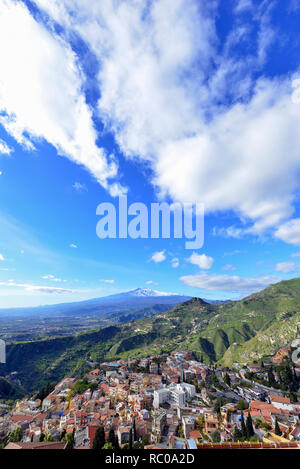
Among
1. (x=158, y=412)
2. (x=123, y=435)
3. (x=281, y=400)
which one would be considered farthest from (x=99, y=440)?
(x=281, y=400)

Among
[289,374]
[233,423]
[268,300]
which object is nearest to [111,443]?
[233,423]

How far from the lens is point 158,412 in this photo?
Answer: 57.0 ft

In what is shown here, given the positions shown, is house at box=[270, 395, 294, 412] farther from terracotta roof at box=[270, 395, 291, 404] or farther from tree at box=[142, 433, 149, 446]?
tree at box=[142, 433, 149, 446]

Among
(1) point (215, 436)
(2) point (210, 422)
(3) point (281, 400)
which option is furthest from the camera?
(3) point (281, 400)

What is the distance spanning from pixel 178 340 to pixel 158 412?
57.0 meters

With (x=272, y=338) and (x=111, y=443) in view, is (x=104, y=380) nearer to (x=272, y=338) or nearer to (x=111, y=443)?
(x=111, y=443)

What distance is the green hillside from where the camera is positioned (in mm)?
48156

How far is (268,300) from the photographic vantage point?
8869 centimetres

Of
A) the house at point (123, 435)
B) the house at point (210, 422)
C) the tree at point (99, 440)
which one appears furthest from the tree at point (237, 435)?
the tree at point (99, 440)

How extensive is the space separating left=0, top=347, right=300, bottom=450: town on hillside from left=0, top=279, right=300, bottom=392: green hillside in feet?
57.5

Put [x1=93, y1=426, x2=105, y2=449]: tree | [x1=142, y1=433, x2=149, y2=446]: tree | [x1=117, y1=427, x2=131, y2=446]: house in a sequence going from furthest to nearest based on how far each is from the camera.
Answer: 1. [x1=117, y1=427, x2=131, y2=446]: house
2. [x1=142, y1=433, x2=149, y2=446]: tree
3. [x1=93, y1=426, x2=105, y2=449]: tree

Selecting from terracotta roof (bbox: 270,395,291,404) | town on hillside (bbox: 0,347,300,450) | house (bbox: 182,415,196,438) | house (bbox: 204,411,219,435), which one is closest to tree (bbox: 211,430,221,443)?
town on hillside (bbox: 0,347,300,450)

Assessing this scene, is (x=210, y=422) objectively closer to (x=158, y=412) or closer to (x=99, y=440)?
(x=158, y=412)
